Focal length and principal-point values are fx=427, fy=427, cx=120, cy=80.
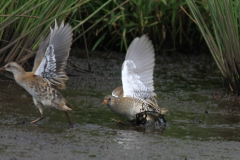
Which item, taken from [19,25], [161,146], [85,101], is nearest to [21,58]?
[19,25]

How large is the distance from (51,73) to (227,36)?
8.87 ft

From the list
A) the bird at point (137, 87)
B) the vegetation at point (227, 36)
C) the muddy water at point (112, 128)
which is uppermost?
the vegetation at point (227, 36)

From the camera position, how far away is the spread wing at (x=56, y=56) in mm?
4758

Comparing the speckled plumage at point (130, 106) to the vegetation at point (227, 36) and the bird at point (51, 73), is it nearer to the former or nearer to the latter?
the bird at point (51, 73)

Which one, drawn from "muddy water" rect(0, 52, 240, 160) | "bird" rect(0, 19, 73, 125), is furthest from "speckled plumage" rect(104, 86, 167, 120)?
"bird" rect(0, 19, 73, 125)

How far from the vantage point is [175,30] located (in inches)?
373

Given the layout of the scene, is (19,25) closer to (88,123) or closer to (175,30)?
(88,123)

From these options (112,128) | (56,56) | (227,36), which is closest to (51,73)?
(56,56)

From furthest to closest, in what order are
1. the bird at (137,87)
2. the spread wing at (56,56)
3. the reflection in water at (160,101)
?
the bird at (137,87)
the reflection in water at (160,101)
the spread wing at (56,56)

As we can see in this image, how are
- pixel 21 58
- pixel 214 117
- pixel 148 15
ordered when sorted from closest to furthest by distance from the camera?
pixel 214 117 < pixel 21 58 < pixel 148 15

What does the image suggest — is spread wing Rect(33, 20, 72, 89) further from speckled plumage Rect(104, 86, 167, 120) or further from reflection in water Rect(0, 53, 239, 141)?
speckled plumage Rect(104, 86, 167, 120)

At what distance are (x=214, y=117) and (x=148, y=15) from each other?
13.9 feet

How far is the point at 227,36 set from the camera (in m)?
6.14

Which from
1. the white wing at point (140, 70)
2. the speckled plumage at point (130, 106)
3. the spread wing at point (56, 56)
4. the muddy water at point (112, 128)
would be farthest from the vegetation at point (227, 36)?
the spread wing at point (56, 56)
